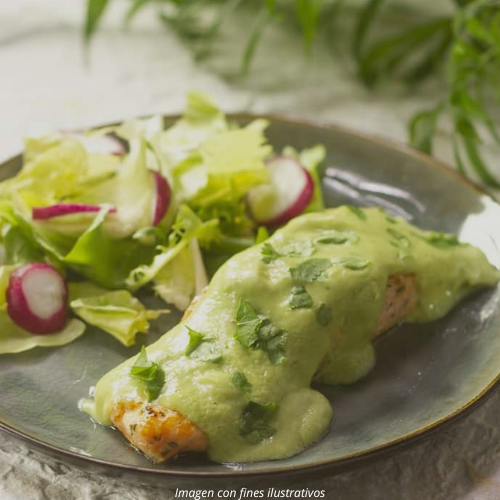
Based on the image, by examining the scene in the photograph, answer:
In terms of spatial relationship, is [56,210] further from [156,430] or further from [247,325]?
[156,430]

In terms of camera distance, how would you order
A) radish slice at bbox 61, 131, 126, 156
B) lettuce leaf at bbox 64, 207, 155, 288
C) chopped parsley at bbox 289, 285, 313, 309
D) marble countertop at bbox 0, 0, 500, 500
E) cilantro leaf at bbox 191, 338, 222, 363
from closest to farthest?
cilantro leaf at bbox 191, 338, 222, 363 < chopped parsley at bbox 289, 285, 313, 309 < lettuce leaf at bbox 64, 207, 155, 288 < radish slice at bbox 61, 131, 126, 156 < marble countertop at bbox 0, 0, 500, 500

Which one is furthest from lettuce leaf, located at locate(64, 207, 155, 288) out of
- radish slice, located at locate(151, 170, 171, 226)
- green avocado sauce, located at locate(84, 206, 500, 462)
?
green avocado sauce, located at locate(84, 206, 500, 462)

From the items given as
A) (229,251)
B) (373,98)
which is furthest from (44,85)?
(229,251)

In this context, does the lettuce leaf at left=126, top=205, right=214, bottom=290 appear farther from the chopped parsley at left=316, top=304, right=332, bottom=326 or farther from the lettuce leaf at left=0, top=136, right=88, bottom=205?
the chopped parsley at left=316, top=304, right=332, bottom=326

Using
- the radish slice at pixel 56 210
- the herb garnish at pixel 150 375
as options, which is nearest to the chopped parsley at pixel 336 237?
the herb garnish at pixel 150 375

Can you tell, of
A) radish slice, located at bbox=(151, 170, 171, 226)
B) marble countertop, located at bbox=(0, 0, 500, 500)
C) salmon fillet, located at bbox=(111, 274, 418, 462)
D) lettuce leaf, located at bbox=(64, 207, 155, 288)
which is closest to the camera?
salmon fillet, located at bbox=(111, 274, 418, 462)

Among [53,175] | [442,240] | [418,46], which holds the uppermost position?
[53,175]

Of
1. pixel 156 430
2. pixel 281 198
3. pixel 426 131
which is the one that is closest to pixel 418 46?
pixel 426 131
